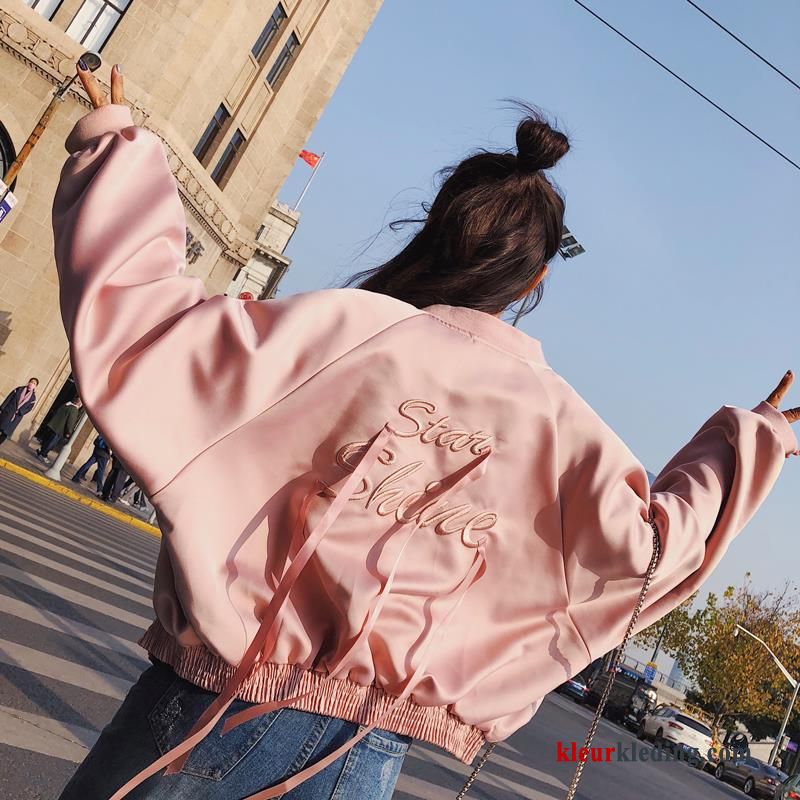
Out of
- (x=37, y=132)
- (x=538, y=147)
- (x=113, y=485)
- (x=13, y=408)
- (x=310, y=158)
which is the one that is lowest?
(x=113, y=485)

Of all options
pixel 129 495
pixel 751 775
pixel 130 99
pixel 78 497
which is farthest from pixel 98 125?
pixel 751 775

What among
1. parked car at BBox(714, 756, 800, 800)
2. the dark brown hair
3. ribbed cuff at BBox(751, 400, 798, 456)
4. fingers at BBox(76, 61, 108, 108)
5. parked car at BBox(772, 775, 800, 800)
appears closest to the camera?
fingers at BBox(76, 61, 108, 108)

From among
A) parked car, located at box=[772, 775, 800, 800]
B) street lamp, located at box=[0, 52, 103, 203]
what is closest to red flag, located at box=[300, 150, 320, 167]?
street lamp, located at box=[0, 52, 103, 203]

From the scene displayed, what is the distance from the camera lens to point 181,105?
69.4 ft

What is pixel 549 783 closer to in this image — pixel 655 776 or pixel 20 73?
pixel 655 776

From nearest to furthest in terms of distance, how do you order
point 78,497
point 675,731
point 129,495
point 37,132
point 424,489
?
point 424,489 < point 78,497 < point 37,132 < point 129,495 < point 675,731

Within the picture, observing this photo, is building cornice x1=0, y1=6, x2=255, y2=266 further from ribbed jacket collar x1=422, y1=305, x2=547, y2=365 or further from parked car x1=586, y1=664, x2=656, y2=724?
parked car x1=586, y1=664, x2=656, y2=724

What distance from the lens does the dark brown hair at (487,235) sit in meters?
1.67

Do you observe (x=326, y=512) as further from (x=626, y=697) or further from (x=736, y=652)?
(x=736, y=652)

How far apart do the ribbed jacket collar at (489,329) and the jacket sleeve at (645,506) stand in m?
0.11

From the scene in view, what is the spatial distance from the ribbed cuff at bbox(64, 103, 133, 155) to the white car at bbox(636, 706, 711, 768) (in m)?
28.6

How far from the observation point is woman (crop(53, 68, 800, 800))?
1394 millimetres

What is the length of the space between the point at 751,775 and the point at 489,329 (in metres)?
29.9

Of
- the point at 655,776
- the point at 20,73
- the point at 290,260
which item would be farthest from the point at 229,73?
the point at 290,260
